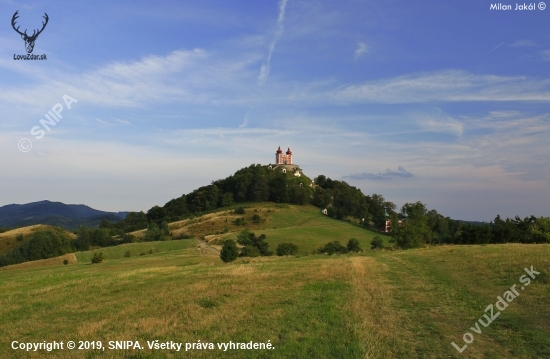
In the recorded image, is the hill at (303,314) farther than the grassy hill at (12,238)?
No

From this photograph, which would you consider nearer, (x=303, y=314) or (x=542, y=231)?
(x=303, y=314)

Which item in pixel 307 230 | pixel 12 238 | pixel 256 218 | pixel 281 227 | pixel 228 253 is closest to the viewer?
pixel 228 253

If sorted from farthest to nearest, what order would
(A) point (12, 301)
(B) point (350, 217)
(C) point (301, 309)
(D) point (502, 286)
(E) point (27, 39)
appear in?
1. (B) point (350, 217)
2. (E) point (27, 39)
3. (A) point (12, 301)
4. (D) point (502, 286)
5. (C) point (301, 309)

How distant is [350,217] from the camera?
14612cm

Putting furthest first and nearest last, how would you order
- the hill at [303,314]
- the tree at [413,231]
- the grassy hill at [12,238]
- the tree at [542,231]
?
the grassy hill at [12,238], the tree at [413,231], the tree at [542,231], the hill at [303,314]

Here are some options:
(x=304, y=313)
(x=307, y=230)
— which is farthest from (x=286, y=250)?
(x=304, y=313)

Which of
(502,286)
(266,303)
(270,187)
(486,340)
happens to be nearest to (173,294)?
(266,303)

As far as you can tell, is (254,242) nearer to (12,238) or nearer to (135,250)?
(135,250)

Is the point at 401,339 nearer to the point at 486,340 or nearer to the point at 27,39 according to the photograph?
the point at 486,340

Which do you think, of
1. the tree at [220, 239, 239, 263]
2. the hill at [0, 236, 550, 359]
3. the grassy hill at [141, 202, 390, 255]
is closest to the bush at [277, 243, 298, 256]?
the grassy hill at [141, 202, 390, 255]

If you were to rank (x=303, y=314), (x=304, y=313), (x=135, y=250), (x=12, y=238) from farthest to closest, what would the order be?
(x=12, y=238), (x=135, y=250), (x=304, y=313), (x=303, y=314)

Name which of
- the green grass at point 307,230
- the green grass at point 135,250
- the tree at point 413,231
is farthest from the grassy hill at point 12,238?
the tree at point 413,231

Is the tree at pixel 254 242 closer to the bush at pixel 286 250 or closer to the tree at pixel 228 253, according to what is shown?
the bush at pixel 286 250

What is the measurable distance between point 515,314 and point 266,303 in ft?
29.4
